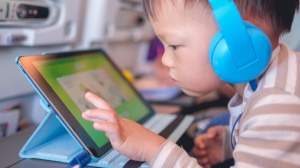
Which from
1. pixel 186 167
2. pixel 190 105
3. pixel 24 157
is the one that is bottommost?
pixel 190 105

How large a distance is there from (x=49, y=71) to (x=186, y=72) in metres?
0.28

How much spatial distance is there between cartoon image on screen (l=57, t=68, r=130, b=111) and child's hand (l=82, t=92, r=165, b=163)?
0.37 ft

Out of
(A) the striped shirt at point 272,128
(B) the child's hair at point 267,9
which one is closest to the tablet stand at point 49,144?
(A) the striped shirt at point 272,128

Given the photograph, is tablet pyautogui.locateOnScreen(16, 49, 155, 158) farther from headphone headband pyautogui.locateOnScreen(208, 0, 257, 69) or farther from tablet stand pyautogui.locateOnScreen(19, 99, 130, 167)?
headphone headband pyautogui.locateOnScreen(208, 0, 257, 69)

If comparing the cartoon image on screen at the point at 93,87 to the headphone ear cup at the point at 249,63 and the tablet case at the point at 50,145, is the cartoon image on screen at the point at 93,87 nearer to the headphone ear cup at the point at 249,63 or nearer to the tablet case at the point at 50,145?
the tablet case at the point at 50,145

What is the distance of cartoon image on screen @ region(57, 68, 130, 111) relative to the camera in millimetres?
648

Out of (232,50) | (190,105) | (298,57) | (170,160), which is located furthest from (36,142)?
(190,105)

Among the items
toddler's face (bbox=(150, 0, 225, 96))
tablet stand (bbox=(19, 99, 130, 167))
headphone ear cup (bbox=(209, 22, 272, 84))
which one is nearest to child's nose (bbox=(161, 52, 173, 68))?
toddler's face (bbox=(150, 0, 225, 96))

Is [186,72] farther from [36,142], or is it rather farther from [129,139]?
[36,142]

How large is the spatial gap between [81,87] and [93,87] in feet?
0.15

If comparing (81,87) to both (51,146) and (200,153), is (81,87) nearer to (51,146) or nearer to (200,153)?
(51,146)

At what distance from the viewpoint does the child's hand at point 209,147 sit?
84 cm

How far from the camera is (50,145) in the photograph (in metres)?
0.62

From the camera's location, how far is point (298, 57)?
0.57 m
